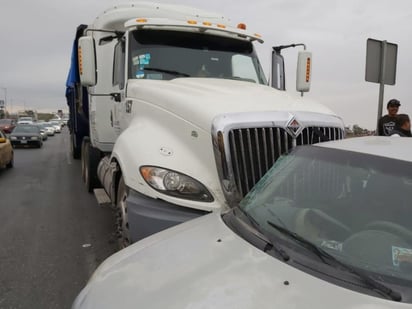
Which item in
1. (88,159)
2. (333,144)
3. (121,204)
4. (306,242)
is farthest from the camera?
(88,159)

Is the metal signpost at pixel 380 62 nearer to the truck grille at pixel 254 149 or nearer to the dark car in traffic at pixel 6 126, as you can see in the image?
→ the truck grille at pixel 254 149

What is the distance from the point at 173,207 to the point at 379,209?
6.58ft

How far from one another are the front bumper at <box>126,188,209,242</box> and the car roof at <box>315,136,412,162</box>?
142 centimetres

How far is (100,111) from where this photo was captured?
7.41 meters

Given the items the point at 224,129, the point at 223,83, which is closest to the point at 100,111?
the point at 223,83

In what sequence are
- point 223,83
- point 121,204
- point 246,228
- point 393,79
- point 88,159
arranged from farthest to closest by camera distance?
point 88,159
point 393,79
point 223,83
point 121,204
point 246,228

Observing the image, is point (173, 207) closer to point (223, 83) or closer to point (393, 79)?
point (223, 83)

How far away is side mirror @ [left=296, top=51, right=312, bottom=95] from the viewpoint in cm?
632

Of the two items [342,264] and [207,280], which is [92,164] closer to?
[207,280]

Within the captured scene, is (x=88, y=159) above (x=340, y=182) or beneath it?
beneath

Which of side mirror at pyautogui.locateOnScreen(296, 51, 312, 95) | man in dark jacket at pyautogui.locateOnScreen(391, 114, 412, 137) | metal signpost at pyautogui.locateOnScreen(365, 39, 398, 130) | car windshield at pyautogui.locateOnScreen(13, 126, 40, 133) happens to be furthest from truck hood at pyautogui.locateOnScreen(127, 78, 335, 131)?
car windshield at pyautogui.locateOnScreen(13, 126, 40, 133)

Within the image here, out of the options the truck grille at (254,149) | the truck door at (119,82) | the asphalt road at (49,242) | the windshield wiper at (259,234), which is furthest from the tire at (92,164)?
the windshield wiper at (259,234)

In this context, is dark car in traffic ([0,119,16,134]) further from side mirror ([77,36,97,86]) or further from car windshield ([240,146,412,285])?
car windshield ([240,146,412,285])

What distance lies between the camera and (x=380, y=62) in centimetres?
684
